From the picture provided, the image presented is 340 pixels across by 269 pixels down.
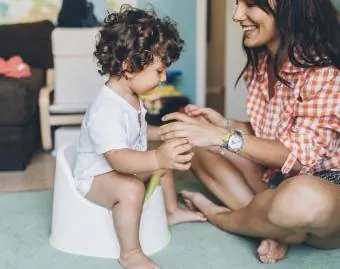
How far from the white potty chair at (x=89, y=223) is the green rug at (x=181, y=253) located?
0.10 ft

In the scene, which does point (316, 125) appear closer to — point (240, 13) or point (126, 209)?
point (240, 13)

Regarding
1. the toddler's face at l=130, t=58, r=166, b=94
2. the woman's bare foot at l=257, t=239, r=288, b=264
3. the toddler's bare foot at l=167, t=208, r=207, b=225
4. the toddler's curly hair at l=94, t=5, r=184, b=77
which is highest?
the toddler's curly hair at l=94, t=5, r=184, b=77

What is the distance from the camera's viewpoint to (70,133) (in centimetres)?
270

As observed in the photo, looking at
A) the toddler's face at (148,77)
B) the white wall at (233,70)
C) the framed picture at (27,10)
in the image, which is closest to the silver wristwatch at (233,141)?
the toddler's face at (148,77)

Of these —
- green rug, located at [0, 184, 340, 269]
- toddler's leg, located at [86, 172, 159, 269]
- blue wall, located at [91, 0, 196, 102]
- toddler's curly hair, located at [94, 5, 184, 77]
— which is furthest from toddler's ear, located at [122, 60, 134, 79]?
blue wall, located at [91, 0, 196, 102]

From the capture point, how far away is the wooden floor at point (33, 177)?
222cm

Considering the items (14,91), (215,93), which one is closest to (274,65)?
(14,91)

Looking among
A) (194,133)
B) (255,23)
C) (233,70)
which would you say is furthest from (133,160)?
(233,70)

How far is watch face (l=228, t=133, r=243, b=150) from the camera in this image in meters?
1.50

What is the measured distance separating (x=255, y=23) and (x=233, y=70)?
164 centimetres

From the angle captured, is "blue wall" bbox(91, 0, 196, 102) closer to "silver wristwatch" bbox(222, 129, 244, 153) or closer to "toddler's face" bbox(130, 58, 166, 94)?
"toddler's face" bbox(130, 58, 166, 94)

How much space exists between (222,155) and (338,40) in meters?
0.52

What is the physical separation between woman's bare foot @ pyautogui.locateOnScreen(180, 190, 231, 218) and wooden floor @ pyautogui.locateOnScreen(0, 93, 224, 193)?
61 cm

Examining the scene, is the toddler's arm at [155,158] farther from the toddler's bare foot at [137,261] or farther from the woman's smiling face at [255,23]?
the woman's smiling face at [255,23]
